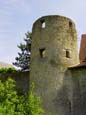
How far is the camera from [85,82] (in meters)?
21.9

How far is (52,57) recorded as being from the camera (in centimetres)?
2262

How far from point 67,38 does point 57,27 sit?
964 millimetres

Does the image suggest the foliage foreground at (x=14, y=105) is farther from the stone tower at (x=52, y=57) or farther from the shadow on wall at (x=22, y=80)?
the shadow on wall at (x=22, y=80)

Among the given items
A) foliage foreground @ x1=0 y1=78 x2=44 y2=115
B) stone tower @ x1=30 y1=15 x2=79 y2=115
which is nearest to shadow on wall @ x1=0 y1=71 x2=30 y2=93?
stone tower @ x1=30 y1=15 x2=79 y2=115

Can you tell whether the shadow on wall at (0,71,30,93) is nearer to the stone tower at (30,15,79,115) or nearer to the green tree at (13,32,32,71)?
the stone tower at (30,15,79,115)

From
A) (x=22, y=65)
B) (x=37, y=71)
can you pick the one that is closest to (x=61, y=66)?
(x=37, y=71)

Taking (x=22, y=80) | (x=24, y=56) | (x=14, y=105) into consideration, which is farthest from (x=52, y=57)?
(x=24, y=56)

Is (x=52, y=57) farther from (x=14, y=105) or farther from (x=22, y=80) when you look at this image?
(x=14, y=105)

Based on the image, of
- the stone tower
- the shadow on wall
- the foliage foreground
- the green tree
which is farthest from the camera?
the green tree

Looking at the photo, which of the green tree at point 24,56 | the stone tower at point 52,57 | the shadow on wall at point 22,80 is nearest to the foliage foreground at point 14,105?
the stone tower at point 52,57

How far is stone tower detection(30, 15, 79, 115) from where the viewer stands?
21797 mm

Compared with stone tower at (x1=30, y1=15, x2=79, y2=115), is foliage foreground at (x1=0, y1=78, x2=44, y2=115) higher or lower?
lower

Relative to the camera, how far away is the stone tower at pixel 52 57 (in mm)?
21797

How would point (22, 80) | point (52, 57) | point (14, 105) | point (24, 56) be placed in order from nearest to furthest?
point (14, 105)
point (52, 57)
point (22, 80)
point (24, 56)
